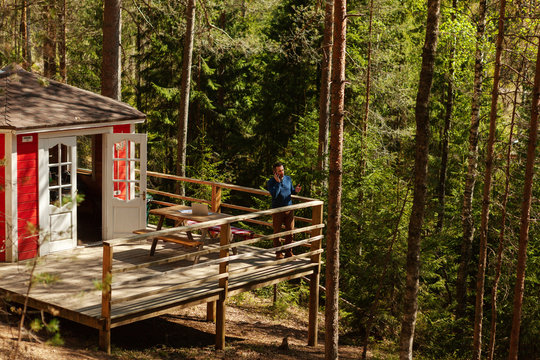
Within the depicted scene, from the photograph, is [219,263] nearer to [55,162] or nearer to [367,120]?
[55,162]

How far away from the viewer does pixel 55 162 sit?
36.9 ft

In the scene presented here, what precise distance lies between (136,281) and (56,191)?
3.29m

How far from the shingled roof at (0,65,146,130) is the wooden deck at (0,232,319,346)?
84.2 inches

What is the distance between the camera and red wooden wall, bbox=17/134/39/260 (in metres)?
10.0

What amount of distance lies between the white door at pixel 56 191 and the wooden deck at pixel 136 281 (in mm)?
269

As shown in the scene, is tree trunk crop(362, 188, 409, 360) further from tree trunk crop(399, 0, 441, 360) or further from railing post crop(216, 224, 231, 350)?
railing post crop(216, 224, 231, 350)

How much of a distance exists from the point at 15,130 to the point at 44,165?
0.87m

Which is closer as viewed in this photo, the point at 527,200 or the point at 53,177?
the point at 53,177

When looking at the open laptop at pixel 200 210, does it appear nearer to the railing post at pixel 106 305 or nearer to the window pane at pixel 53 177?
the window pane at pixel 53 177

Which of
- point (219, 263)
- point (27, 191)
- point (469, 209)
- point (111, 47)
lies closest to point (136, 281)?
point (219, 263)

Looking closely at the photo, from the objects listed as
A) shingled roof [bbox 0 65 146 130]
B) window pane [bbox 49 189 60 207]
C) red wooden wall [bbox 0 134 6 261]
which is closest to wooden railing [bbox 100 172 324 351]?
window pane [bbox 49 189 60 207]

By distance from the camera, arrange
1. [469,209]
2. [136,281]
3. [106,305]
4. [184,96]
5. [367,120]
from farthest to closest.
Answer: [367,120] → [184,96] → [469,209] → [136,281] → [106,305]

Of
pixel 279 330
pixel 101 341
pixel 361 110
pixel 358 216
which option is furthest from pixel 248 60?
pixel 101 341

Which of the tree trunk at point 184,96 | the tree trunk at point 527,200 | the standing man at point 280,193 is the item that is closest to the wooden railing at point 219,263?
the standing man at point 280,193
